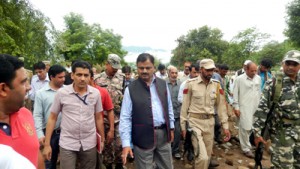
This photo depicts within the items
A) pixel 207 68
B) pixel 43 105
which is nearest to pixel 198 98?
pixel 207 68

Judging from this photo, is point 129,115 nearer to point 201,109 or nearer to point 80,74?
point 80,74

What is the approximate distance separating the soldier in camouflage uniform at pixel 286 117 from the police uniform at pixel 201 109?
0.76m

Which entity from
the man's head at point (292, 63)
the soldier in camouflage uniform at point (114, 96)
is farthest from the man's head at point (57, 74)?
the man's head at point (292, 63)

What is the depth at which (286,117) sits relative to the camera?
3.58m

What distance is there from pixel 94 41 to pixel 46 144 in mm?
31959

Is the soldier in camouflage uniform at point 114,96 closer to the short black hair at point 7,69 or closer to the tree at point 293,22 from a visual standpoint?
the short black hair at point 7,69

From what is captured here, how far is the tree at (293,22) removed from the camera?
27.1 m

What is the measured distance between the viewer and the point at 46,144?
10.7 feet

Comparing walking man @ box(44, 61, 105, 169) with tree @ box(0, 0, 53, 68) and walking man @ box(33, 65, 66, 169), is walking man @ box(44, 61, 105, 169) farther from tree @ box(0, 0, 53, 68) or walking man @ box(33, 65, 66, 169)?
tree @ box(0, 0, 53, 68)

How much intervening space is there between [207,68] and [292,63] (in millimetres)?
1203

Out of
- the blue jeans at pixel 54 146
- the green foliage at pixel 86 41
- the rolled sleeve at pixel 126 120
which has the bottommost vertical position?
the blue jeans at pixel 54 146

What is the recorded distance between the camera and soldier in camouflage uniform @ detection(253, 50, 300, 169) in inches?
139

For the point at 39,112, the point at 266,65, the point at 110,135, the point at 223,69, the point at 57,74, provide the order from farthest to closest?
1. the point at 223,69
2. the point at 266,65
3. the point at 110,135
4. the point at 57,74
5. the point at 39,112

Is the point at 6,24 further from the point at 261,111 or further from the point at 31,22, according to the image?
the point at 261,111
